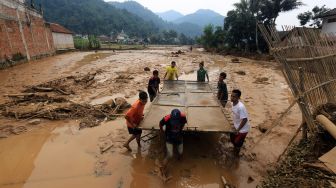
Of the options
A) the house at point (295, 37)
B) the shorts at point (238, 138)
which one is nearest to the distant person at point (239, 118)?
the shorts at point (238, 138)

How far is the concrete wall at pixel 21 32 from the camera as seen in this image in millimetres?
18578

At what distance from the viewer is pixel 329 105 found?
4.63 meters

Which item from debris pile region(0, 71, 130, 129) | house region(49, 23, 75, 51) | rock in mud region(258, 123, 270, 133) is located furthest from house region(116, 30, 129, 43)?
rock in mud region(258, 123, 270, 133)

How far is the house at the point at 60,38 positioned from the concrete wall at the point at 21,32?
4945mm

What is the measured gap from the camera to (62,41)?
125ft

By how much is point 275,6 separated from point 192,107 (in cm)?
2927

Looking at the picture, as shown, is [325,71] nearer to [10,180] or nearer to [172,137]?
[172,137]

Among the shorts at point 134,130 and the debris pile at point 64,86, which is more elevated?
the shorts at point 134,130

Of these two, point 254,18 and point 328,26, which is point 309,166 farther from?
point 254,18

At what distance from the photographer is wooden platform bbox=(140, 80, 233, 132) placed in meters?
5.49

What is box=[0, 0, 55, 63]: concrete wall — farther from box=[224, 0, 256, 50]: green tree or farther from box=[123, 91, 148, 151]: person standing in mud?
box=[224, 0, 256, 50]: green tree

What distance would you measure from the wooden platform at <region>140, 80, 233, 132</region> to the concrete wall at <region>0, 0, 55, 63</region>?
1568 cm

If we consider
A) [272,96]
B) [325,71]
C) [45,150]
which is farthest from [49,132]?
[272,96]

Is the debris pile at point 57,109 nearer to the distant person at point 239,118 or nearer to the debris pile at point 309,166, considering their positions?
the distant person at point 239,118
